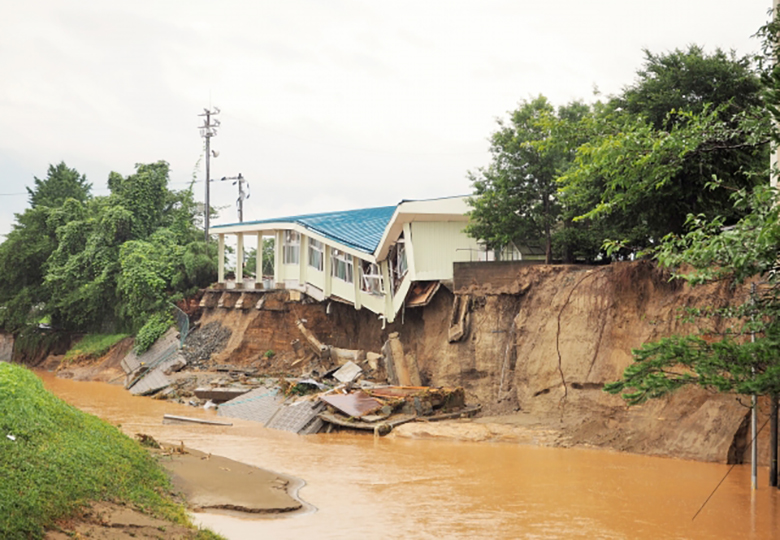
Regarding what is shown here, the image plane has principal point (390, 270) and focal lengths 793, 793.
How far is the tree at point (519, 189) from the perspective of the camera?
2547 centimetres

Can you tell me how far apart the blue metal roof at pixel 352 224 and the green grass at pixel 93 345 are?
10.2m

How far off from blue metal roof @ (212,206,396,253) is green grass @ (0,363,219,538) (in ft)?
53.5

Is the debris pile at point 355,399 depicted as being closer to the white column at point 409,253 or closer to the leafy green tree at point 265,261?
the white column at point 409,253

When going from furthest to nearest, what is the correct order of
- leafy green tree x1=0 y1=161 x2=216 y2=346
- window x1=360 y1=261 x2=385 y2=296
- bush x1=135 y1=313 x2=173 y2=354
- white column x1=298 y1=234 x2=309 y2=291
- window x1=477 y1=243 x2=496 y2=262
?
leafy green tree x1=0 y1=161 x2=216 y2=346, bush x1=135 y1=313 x2=173 y2=354, white column x1=298 y1=234 x2=309 y2=291, window x1=360 y1=261 x2=385 y2=296, window x1=477 y1=243 x2=496 y2=262

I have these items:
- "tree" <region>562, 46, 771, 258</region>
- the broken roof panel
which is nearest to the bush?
the broken roof panel

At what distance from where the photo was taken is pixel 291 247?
37.2m

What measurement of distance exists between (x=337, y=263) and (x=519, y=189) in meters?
10.0

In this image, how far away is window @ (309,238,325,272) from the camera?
112 ft

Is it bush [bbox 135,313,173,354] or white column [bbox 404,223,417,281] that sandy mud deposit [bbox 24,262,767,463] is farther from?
bush [bbox 135,313,173,354]

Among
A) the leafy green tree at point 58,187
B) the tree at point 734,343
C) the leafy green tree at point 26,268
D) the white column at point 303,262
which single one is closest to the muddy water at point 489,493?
the tree at point 734,343

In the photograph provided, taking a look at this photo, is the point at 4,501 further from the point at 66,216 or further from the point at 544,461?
the point at 66,216

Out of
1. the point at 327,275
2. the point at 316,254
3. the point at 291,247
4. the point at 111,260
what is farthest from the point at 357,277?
the point at 111,260

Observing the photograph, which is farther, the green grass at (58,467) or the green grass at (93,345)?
the green grass at (93,345)

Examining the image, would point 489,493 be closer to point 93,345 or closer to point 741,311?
point 741,311
